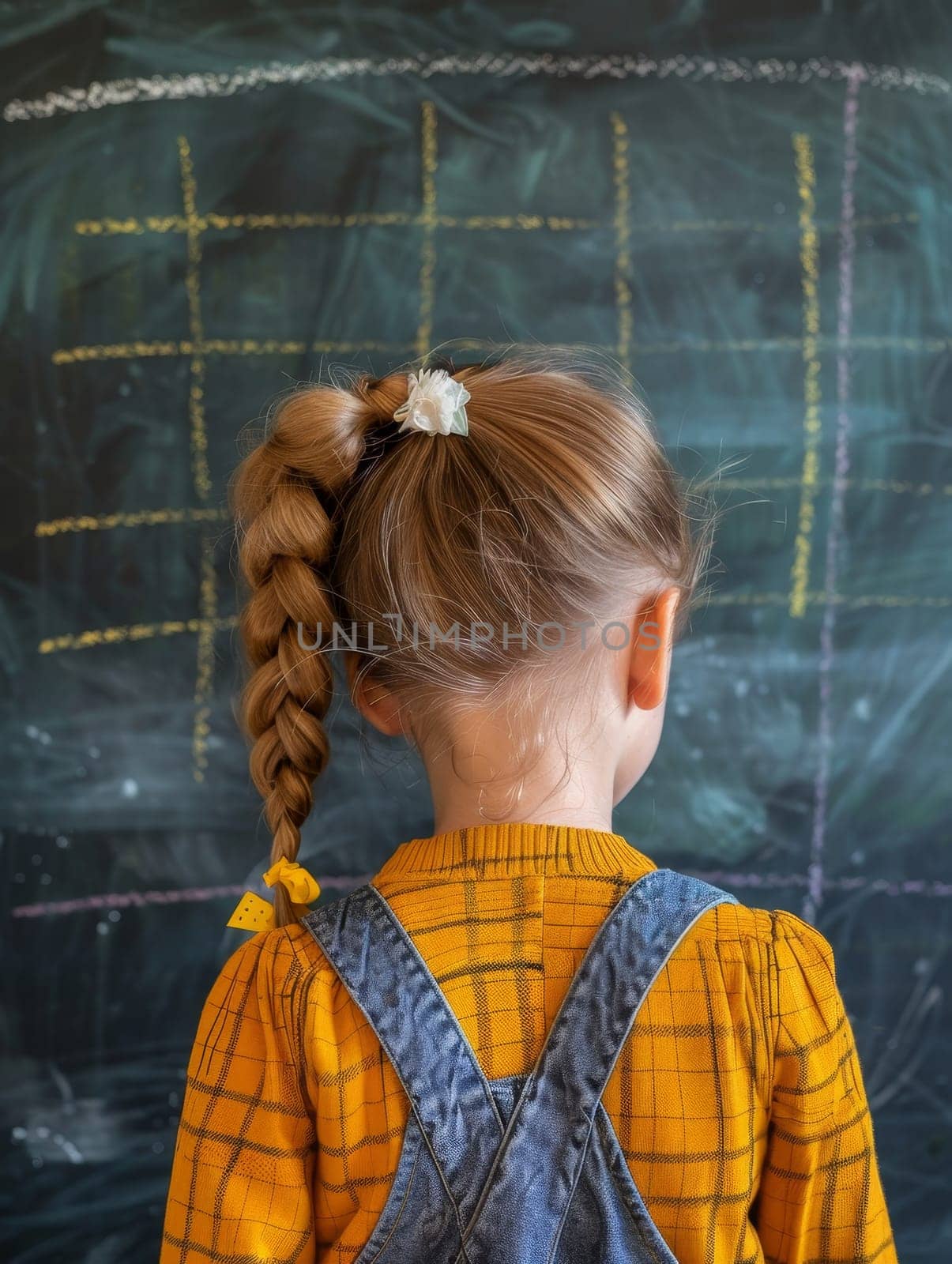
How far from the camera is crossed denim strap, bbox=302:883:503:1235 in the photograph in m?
0.61

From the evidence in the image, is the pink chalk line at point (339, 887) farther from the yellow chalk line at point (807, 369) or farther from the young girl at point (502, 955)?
the young girl at point (502, 955)

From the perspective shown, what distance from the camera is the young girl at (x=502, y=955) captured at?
0.61m

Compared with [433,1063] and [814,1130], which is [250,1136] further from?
[814,1130]

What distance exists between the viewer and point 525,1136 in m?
0.60

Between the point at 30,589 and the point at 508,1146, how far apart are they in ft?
2.64

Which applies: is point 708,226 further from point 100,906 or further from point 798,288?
point 100,906

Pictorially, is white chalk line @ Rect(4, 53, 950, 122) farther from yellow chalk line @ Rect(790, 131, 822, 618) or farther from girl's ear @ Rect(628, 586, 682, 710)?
girl's ear @ Rect(628, 586, 682, 710)

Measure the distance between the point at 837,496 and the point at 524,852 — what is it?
27.2 inches

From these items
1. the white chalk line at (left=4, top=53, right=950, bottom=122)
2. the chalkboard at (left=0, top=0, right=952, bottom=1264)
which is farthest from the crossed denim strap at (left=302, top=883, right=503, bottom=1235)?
the white chalk line at (left=4, top=53, right=950, bottom=122)

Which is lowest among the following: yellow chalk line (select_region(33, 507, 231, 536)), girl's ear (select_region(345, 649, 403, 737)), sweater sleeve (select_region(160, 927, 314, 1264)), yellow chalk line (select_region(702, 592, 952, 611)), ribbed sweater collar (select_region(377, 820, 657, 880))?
sweater sleeve (select_region(160, 927, 314, 1264))

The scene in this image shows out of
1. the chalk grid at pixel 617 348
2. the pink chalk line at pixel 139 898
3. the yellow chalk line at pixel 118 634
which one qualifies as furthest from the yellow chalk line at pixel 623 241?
the pink chalk line at pixel 139 898

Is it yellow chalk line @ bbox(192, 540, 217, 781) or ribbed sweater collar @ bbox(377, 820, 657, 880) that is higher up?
yellow chalk line @ bbox(192, 540, 217, 781)

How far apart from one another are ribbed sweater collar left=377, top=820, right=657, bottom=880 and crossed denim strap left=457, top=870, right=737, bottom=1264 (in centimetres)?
6

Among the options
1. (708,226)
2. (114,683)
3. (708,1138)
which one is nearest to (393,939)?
(708,1138)
